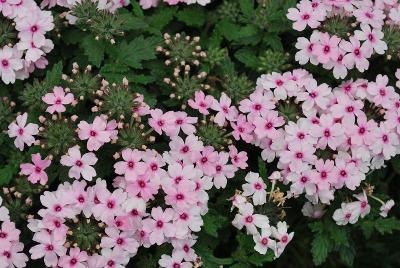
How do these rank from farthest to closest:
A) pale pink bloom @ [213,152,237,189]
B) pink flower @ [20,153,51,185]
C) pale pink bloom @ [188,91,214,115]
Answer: pale pink bloom @ [188,91,214,115] < pale pink bloom @ [213,152,237,189] < pink flower @ [20,153,51,185]

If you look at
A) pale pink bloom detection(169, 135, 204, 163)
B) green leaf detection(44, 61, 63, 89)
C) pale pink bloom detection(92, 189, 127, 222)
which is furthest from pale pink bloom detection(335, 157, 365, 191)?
green leaf detection(44, 61, 63, 89)

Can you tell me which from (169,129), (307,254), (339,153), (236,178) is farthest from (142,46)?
(307,254)

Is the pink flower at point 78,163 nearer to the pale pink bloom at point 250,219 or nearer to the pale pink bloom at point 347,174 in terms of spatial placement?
the pale pink bloom at point 250,219

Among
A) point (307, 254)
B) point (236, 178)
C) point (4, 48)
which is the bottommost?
point (307, 254)

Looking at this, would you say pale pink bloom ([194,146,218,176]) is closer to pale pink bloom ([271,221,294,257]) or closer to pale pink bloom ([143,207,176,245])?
pale pink bloom ([143,207,176,245])

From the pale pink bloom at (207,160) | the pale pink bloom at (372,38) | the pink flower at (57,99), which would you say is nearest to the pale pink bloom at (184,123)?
the pale pink bloom at (207,160)

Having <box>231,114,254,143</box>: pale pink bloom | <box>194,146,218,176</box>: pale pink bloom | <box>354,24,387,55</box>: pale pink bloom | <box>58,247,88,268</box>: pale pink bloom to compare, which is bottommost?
<box>58,247,88,268</box>: pale pink bloom

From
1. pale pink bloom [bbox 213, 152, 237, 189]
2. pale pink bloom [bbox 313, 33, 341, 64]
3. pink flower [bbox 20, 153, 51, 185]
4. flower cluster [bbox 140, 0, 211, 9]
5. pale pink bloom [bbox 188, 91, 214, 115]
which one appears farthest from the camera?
flower cluster [bbox 140, 0, 211, 9]

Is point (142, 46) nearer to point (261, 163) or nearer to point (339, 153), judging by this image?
point (261, 163)
